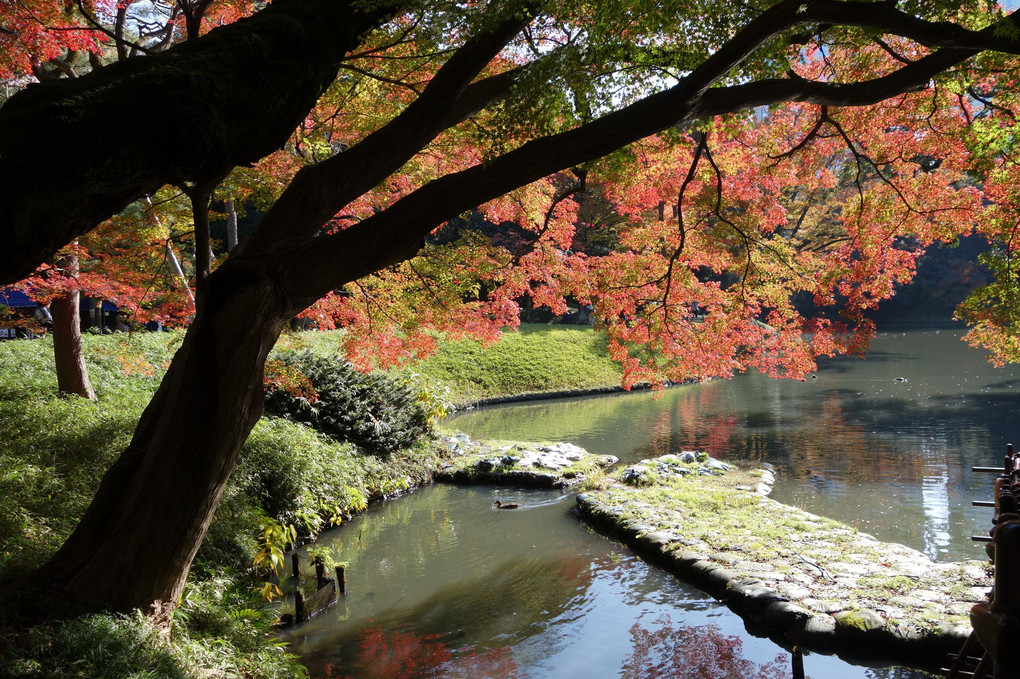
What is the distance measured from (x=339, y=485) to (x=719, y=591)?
5.29 metres

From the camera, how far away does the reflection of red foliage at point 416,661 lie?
514 cm

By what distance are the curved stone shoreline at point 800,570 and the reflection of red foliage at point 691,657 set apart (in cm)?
48

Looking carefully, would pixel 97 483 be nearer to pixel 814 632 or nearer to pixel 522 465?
pixel 814 632

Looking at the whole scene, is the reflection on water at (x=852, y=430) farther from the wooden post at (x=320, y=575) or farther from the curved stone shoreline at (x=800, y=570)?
the wooden post at (x=320, y=575)

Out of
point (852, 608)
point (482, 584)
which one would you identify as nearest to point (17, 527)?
point (482, 584)

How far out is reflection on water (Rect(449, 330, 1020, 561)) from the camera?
896cm

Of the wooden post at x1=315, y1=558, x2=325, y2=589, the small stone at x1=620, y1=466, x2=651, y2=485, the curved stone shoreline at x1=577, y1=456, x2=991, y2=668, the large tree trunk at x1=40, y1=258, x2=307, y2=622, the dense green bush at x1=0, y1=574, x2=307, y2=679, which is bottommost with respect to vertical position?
the curved stone shoreline at x1=577, y1=456, x2=991, y2=668

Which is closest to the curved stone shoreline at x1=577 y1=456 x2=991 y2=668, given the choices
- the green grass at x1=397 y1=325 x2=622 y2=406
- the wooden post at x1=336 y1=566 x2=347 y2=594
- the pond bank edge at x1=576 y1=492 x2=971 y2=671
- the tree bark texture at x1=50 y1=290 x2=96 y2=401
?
the pond bank edge at x1=576 y1=492 x2=971 y2=671

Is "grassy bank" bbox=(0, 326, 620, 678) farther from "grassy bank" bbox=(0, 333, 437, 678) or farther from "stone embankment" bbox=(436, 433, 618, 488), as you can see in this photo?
"stone embankment" bbox=(436, 433, 618, 488)

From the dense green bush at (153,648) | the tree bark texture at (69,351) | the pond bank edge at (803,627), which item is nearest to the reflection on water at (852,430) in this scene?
the pond bank edge at (803,627)

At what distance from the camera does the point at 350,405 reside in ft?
36.1

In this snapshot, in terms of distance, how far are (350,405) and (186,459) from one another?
7472mm

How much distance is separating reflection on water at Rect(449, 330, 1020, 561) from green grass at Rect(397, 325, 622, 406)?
1.75m

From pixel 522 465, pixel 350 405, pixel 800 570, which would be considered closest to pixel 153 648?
pixel 800 570
